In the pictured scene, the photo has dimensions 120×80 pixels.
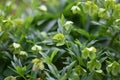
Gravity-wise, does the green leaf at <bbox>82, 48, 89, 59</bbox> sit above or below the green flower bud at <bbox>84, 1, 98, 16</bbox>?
below

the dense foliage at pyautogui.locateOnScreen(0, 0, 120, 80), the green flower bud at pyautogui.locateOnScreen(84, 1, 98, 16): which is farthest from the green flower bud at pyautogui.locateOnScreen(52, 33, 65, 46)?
the green flower bud at pyautogui.locateOnScreen(84, 1, 98, 16)

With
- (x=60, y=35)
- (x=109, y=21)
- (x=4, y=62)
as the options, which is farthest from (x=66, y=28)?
(x=4, y=62)

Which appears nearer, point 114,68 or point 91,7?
point 114,68

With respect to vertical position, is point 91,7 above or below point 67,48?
above

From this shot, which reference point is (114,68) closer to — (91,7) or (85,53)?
(85,53)

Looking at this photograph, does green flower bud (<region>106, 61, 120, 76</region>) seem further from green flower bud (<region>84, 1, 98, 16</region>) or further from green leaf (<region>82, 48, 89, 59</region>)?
green flower bud (<region>84, 1, 98, 16</region>)

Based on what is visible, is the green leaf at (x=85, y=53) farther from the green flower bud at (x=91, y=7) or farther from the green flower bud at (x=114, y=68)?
the green flower bud at (x=91, y=7)

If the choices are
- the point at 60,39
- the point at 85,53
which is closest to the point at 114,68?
the point at 85,53

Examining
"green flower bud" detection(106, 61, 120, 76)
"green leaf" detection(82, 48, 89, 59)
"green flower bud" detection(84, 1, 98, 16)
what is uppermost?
"green flower bud" detection(84, 1, 98, 16)
